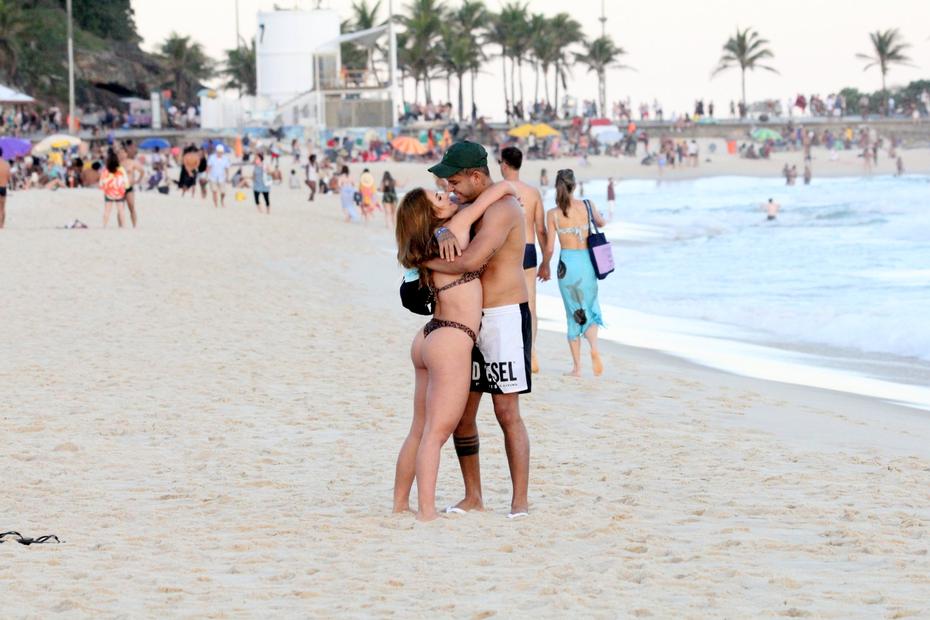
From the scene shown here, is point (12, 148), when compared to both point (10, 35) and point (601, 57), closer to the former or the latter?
point (10, 35)

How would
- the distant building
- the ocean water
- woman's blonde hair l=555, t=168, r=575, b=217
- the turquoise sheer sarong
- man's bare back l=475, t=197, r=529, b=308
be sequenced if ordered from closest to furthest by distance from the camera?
man's bare back l=475, t=197, r=529, b=308 → woman's blonde hair l=555, t=168, r=575, b=217 → the turquoise sheer sarong → the ocean water → the distant building

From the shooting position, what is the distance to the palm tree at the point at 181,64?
6825 cm

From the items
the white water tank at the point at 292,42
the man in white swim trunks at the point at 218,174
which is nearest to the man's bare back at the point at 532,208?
the man in white swim trunks at the point at 218,174

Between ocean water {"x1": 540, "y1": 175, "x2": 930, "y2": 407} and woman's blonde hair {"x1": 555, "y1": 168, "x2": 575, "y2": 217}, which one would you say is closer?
woman's blonde hair {"x1": 555, "y1": 168, "x2": 575, "y2": 217}

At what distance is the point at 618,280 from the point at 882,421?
10.6 meters

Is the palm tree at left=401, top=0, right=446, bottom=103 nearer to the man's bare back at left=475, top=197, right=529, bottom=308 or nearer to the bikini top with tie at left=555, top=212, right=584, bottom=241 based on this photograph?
the bikini top with tie at left=555, top=212, right=584, bottom=241

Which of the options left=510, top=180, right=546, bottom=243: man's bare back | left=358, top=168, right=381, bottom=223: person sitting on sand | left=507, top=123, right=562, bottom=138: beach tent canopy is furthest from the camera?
left=507, top=123, right=562, bottom=138: beach tent canopy

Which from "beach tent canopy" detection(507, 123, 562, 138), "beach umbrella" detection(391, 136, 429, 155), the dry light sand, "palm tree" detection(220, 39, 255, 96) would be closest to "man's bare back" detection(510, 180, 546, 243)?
the dry light sand

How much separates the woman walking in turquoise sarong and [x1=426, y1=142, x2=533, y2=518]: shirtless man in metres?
3.25

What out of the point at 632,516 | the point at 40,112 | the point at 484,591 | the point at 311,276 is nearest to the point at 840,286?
the point at 311,276

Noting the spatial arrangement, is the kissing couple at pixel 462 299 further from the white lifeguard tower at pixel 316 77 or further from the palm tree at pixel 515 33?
the palm tree at pixel 515 33

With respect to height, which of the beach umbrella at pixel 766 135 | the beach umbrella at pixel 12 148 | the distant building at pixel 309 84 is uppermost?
the distant building at pixel 309 84

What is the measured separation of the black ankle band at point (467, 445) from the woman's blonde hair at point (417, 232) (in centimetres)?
80

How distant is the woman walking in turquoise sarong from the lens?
8562 mm
